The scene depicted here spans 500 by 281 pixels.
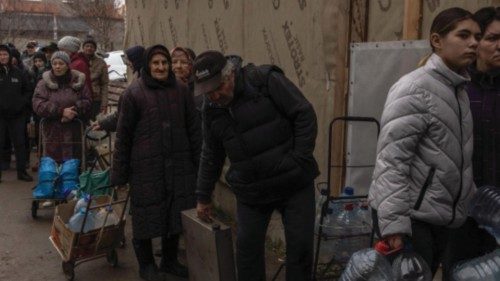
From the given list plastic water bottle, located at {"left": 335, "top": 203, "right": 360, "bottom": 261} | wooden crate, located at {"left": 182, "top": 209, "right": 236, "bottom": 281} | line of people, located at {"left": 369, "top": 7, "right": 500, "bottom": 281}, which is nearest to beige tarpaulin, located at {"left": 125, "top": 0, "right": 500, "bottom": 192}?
plastic water bottle, located at {"left": 335, "top": 203, "right": 360, "bottom": 261}

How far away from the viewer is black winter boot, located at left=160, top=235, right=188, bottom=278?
17.4 ft

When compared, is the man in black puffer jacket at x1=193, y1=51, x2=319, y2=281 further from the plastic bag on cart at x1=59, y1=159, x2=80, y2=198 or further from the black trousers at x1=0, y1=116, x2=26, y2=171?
the black trousers at x1=0, y1=116, x2=26, y2=171

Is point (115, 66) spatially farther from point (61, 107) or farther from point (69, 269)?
point (69, 269)

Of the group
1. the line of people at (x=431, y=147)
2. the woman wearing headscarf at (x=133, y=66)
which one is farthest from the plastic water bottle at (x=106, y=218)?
the line of people at (x=431, y=147)

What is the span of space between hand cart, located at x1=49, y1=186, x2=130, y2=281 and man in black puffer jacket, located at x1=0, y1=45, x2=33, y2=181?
3982mm

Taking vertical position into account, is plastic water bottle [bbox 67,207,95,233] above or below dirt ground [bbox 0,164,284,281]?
above

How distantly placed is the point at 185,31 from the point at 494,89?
5.56m

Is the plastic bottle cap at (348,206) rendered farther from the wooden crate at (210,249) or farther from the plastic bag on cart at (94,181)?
the plastic bag on cart at (94,181)

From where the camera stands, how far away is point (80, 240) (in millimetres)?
5215

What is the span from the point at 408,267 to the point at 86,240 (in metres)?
3.15

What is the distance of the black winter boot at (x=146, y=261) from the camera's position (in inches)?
204

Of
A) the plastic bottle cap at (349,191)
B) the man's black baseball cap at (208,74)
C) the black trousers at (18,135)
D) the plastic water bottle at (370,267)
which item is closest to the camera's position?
the plastic water bottle at (370,267)

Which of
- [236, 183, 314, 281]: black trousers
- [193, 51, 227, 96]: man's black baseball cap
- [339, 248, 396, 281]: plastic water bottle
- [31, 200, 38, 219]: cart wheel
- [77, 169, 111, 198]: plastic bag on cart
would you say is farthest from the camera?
[31, 200, 38, 219]: cart wheel

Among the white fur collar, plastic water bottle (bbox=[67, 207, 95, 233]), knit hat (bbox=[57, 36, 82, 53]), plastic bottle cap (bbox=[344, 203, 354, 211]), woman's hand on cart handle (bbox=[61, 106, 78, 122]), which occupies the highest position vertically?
knit hat (bbox=[57, 36, 82, 53])
